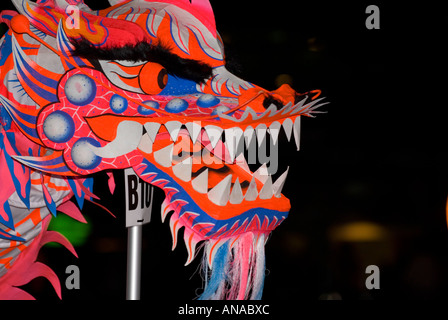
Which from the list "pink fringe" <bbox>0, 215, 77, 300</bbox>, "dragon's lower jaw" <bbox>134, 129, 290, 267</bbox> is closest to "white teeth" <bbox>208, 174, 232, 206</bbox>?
"dragon's lower jaw" <bbox>134, 129, 290, 267</bbox>

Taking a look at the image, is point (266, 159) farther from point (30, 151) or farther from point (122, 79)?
point (30, 151)

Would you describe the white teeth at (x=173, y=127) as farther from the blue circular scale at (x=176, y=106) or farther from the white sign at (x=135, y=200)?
the white sign at (x=135, y=200)

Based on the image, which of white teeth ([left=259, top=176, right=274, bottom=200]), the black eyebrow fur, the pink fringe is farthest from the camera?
the pink fringe

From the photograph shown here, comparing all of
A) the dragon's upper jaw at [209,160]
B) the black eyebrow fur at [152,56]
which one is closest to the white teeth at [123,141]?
the dragon's upper jaw at [209,160]

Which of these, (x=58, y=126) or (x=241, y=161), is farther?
(x=241, y=161)

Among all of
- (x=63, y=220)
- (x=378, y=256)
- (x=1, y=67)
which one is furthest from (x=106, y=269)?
(x=1, y=67)

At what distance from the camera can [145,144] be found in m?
0.90

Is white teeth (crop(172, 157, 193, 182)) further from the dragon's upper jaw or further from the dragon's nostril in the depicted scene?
the dragon's nostril

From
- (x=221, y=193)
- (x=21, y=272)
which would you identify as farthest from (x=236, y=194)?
(x=21, y=272)

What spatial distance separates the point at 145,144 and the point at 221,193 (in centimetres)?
14

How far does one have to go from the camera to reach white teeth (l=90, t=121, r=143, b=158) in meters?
0.87

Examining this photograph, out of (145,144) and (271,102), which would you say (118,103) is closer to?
(145,144)

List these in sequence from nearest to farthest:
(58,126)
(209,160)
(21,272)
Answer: (58,126), (209,160), (21,272)

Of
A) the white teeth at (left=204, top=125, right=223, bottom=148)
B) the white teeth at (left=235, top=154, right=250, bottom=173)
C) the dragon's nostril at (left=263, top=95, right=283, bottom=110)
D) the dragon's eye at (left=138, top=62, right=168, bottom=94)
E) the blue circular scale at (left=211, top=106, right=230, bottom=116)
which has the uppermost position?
the dragon's eye at (left=138, top=62, right=168, bottom=94)
